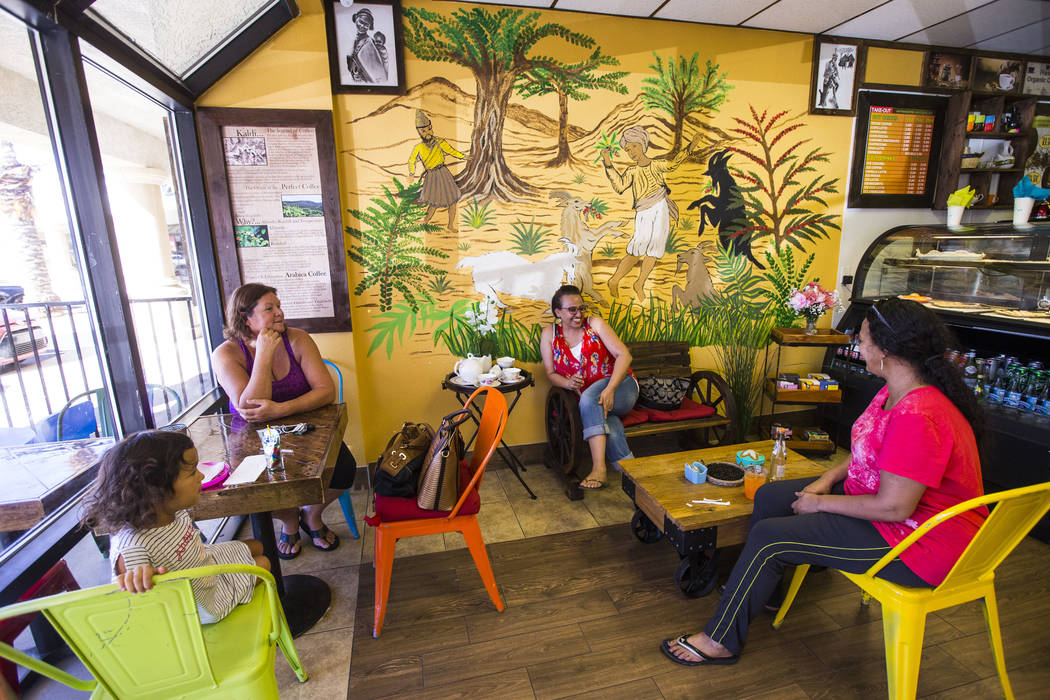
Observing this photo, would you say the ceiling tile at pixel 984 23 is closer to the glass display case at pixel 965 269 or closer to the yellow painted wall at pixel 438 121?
the yellow painted wall at pixel 438 121

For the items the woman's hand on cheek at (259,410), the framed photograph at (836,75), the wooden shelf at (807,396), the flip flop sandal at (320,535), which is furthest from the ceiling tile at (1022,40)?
the flip flop sandal at (320,535)

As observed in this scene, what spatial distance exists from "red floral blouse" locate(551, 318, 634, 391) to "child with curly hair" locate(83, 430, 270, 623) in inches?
84.2

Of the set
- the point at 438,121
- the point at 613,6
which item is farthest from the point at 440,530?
the point at 613,6

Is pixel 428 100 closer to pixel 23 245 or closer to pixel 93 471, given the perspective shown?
pixel 23 245

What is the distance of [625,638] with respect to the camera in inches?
74.2

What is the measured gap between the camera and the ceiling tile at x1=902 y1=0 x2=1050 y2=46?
115 inches

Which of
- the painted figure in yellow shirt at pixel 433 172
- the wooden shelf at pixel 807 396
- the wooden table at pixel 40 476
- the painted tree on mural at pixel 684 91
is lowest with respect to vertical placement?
the wooden shelf at pixel 807 396

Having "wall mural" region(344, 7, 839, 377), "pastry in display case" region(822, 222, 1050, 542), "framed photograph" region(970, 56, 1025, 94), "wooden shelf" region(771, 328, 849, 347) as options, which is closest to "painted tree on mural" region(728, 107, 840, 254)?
"wall mural" region(344, 7, 839, 377)

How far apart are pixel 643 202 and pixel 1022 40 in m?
2.89

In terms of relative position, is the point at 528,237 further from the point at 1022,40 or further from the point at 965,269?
the point at 1022,40

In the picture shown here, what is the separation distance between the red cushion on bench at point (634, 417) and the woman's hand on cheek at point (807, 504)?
1.29 metres

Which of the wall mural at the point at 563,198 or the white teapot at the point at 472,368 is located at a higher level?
the wall mural at the point at 563,198

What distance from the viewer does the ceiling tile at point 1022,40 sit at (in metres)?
3.21

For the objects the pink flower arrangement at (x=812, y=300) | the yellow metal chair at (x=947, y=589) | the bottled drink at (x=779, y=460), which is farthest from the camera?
the pink flower arrangement at (x=812, y=300)
